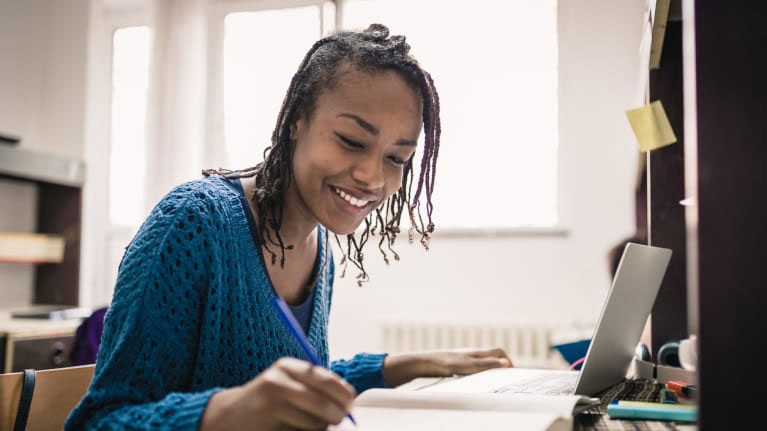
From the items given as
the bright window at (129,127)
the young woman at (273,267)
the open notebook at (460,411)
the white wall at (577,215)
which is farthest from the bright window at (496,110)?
the open notebook at (460,411)

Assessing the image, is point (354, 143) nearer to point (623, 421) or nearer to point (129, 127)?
point (623, 421)

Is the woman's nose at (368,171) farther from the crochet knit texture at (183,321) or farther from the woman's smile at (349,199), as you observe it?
the crochet knit texture at (183,321)

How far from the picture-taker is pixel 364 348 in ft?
11.2

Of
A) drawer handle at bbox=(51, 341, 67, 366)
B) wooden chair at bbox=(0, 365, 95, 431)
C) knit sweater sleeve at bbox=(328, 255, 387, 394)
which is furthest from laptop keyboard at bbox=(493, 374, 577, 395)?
drawer handle at bbox=(51, 341, 67, 366)

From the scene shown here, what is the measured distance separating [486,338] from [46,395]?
245 cm

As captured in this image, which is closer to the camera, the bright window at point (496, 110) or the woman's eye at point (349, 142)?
the woman's eye at point (349, 142)

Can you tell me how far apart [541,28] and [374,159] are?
269 centimetres

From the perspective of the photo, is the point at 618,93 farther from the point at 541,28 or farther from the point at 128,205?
the point at 128,205

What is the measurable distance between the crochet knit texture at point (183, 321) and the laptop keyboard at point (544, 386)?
0.30 m

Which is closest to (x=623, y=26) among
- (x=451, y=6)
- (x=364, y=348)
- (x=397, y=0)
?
(x=451, y=6)

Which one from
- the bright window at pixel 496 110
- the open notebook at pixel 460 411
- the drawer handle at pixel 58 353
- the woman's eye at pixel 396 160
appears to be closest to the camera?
the open notebook at pixel 460 411

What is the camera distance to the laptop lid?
86 cm

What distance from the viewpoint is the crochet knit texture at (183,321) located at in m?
0.69

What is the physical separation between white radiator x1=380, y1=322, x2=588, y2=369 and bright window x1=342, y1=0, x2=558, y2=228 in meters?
0.52
